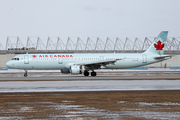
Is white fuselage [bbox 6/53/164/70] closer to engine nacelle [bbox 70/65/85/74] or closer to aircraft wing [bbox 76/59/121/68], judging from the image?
aircraft wing [bbox 76/59/121/68]

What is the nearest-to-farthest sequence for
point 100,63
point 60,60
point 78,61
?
point 100,63 → point 60,60 → point 78,61

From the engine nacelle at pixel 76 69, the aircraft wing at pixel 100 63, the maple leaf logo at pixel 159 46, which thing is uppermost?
the maple leaf logo at pixel 159 46

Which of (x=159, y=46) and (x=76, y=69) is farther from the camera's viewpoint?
(x=159, y=46)

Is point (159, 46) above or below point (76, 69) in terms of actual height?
above

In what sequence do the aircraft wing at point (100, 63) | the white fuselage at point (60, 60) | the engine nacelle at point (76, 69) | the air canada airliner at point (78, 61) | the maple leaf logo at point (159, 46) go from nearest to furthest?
the engine nacelle at point (76, 69), the aircraft wing at point (100, 63), the air canada airliner at point (78, 61), the white fuselage at point (60, 60), the maple leaf logo at point (159, 46)

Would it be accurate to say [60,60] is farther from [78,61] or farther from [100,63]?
[100,63]

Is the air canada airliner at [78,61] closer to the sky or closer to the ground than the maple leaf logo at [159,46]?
closer to the ground

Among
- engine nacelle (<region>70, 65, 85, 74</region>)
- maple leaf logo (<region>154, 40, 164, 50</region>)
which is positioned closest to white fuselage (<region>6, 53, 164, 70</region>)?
engine nacelle (<region>70, 65, 85, 74</region>)

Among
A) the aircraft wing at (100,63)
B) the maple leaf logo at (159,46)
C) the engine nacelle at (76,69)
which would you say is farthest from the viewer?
the maple leaf logo at (159,46)

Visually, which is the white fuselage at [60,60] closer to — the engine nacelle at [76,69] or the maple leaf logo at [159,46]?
the engine nacelle at [76,69]

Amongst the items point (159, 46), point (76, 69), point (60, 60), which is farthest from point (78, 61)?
point (159, 46)

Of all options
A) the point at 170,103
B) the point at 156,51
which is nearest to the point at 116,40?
the point at 156,51

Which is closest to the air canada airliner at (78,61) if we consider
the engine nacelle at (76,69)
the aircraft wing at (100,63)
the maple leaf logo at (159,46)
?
the aircraft wing at (100,63)

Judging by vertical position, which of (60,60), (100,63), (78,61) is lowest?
(100,63)
